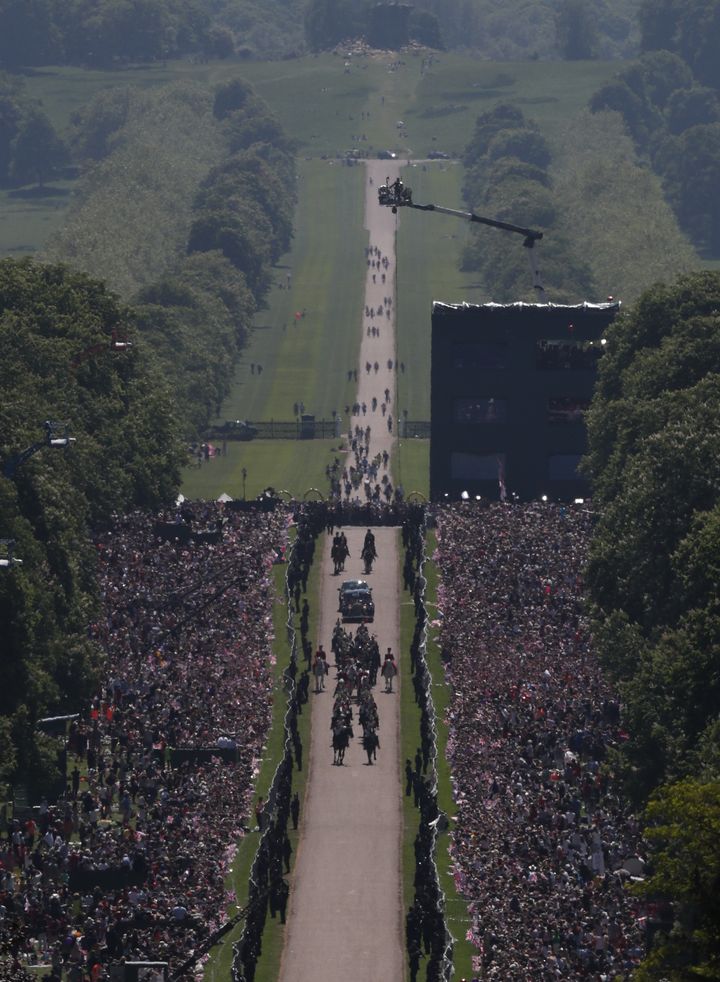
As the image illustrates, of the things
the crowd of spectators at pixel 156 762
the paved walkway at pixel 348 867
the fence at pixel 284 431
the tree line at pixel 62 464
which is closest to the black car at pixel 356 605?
the crowd of spectators at pixel 156 762

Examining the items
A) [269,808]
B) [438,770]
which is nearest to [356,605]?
[438,770]

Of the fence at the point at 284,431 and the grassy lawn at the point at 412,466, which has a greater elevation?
the fence at the point at 284,431

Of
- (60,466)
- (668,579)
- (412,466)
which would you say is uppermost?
(412,466)

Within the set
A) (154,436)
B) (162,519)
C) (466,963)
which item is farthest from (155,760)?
(154,436)

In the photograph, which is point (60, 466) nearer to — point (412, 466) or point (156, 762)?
point (156, 762)

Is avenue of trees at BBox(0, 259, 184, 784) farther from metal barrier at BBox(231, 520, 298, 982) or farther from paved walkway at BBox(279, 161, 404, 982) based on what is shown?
paved walkway at BBox(279, 161, 404, 982)

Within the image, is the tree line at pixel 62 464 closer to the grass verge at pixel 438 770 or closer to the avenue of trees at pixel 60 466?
the avenue of trees at pixel 60 466
